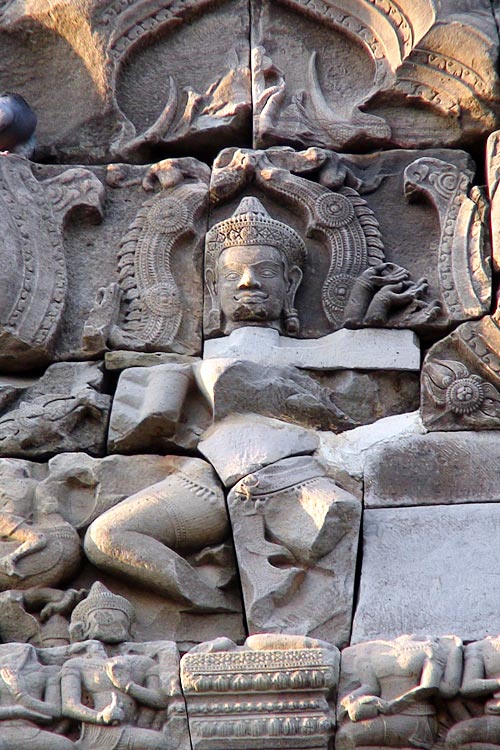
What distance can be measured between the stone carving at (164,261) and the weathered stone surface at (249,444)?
0.56 metres

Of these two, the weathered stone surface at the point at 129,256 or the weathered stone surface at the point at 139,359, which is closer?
the weathered stone surface at the point at 139,359

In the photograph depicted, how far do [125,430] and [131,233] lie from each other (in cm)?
106

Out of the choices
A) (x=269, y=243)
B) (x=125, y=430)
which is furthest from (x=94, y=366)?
(x=269, y=243)

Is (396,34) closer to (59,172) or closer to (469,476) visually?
(59,172)

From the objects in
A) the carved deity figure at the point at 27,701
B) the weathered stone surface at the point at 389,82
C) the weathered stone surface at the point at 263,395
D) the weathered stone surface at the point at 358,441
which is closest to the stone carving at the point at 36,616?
the carved deity figure at the point at 27,701

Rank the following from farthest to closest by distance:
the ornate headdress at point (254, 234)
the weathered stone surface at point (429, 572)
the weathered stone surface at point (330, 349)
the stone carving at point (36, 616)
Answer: the ornate headdress at point (254, 234) → the weathered stone surface at point (330, 349) → the stone carving at point (36, 616) → the weathered stone surface at point (429, 572)

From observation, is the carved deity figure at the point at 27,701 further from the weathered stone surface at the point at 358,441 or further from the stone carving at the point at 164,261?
the stone carving at the point at 164,261

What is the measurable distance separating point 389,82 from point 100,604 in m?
2.86

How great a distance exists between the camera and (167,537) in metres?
6.01

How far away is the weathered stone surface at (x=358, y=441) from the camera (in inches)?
244

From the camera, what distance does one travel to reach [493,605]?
5.73m

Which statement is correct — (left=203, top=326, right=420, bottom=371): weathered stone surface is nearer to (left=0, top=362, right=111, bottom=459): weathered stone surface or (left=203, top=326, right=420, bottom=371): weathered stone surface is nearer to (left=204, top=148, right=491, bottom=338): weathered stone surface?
(left=204, top=148, right=491, bottom=338): weathered stone surface

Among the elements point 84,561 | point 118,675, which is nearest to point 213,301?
point 84,561

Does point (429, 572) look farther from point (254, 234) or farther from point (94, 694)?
point (254, 234)
